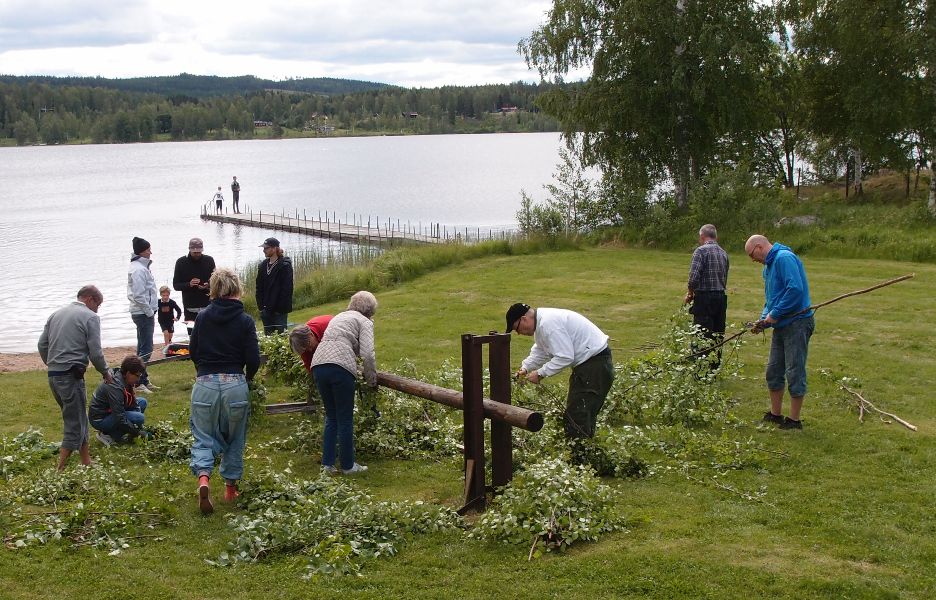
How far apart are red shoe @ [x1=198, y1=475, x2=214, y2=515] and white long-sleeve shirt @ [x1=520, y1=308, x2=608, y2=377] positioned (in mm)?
3205

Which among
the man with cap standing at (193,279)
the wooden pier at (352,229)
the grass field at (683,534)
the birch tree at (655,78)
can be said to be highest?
the birch tree at (655,78)

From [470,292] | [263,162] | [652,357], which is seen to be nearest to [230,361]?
[652,357]

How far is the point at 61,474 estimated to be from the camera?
8430mm

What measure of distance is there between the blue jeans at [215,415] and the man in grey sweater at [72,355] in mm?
1549

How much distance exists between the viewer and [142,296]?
13.3 metres

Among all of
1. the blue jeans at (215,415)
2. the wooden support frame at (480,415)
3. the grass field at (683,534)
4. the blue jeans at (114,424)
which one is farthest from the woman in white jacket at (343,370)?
the blue jeans at (114,424)

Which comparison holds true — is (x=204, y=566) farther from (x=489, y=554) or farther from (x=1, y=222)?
(x=1, y=222)

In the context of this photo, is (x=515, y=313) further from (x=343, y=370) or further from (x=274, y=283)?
(x=274, y=283)

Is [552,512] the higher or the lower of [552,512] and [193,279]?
the lower

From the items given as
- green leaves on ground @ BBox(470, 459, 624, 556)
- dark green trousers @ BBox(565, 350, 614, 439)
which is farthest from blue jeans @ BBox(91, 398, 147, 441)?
dark green trousers @ BBox(565, 350, 614, 439)

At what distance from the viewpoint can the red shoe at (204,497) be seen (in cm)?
A: 785

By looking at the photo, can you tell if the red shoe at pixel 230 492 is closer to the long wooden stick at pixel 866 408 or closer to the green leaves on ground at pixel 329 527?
the green leaves on ground at pixel 329 527

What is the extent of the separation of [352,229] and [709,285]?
41693 millimetres

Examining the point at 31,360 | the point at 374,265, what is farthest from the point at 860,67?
the point at 31,360
